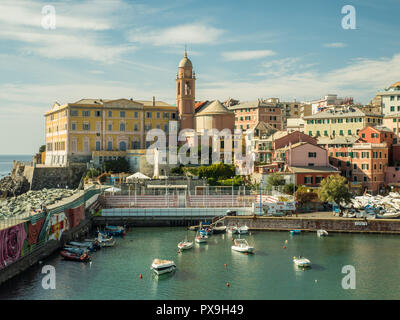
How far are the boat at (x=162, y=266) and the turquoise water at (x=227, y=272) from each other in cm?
57

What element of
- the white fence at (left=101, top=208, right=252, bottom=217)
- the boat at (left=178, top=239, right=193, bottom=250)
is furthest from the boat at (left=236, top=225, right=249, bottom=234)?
the boat at (left=178, top=239, right=193, bottom=250)

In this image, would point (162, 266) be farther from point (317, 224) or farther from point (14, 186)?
point (14, 186)

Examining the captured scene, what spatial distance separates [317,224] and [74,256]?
27.1 m

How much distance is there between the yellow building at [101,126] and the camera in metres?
87.5

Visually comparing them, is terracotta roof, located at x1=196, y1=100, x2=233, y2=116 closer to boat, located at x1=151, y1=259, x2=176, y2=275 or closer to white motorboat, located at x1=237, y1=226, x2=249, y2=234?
white motorboat, located at x1=237, y1=226, x2=249, y2=234

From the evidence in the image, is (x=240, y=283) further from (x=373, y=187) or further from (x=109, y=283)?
(x=373, y=187)

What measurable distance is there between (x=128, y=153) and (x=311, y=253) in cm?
4784

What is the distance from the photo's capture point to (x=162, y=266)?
38.2 metres

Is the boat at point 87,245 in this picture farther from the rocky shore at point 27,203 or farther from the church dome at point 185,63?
the church dome at point 185,63

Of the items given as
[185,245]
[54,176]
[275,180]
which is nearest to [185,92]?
[54,176]

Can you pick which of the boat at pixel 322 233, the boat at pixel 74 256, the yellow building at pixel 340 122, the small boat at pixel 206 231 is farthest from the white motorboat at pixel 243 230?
the yellow building at pixel 340 122

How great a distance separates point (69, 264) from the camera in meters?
40.6

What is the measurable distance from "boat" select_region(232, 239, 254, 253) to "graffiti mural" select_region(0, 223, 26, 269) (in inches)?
733
